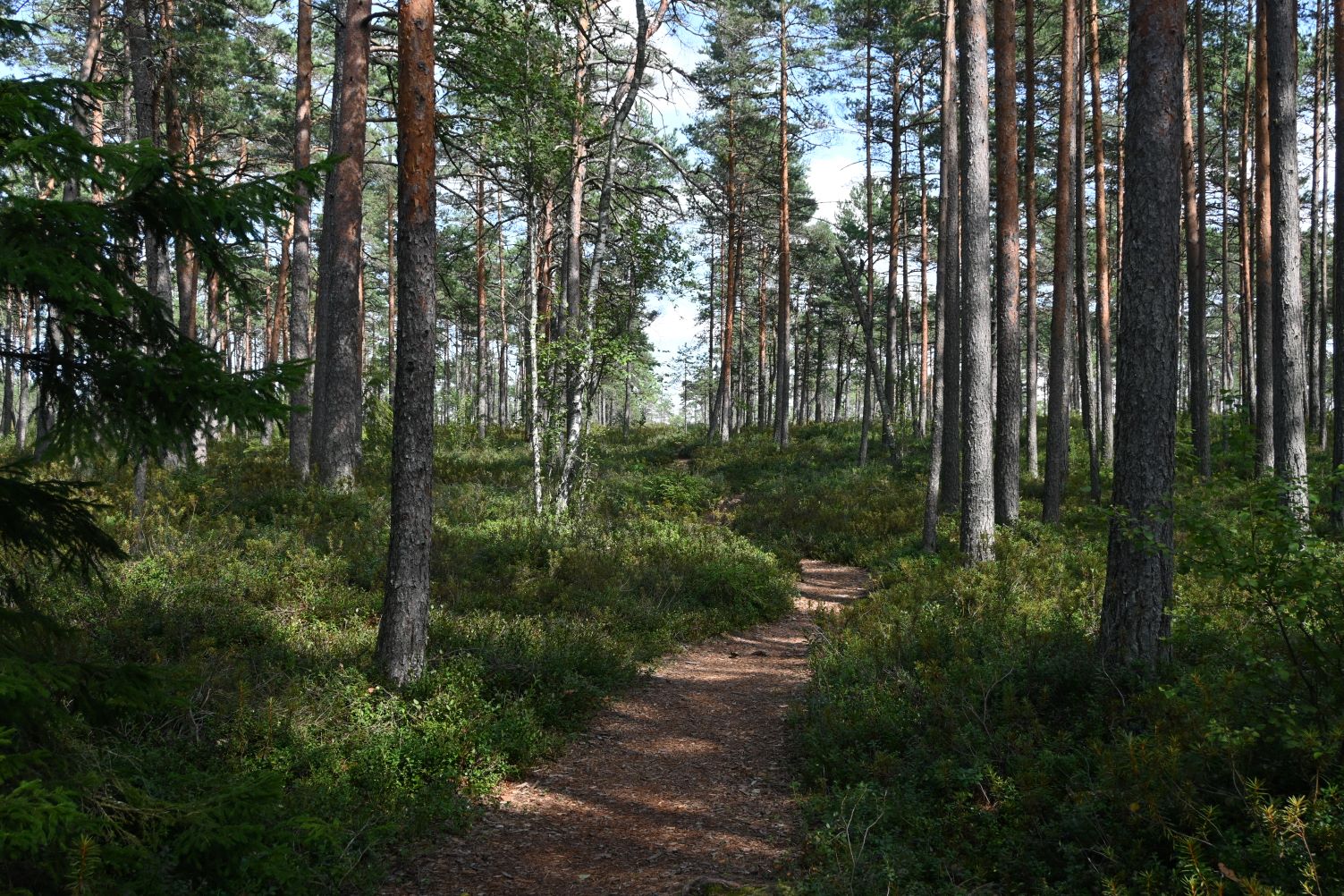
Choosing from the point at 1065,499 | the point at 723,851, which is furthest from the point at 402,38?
the point at 1065,499

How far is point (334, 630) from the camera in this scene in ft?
25.2

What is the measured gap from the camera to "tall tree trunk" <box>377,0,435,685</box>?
6.70m

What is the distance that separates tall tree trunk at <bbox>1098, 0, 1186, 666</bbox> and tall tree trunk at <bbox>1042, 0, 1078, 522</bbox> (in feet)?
28.6

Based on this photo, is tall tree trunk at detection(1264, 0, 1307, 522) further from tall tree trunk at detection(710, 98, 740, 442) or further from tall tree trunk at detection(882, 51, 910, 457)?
tall tree trunk at detection(710, 98, 740, 442)

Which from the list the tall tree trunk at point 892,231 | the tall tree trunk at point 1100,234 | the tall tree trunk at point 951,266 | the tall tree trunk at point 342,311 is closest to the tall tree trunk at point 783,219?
the tall tree trunk at point 892,231

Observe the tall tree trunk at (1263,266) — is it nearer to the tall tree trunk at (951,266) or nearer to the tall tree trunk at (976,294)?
the tall tree trunk at (951,266)

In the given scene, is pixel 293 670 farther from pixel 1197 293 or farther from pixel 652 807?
pixel 1197 293

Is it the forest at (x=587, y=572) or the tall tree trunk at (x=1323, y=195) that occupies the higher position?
the tall tree trunk at (x=1323, y=195)

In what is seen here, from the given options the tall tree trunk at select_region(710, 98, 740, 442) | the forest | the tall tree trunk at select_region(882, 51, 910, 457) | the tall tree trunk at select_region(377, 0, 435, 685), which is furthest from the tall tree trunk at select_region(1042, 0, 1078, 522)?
the tall tree trunk at select_region(710, 98, 740, 442)

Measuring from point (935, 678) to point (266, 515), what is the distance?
10.0 metres

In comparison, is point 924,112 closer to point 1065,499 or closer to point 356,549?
point 1065,499

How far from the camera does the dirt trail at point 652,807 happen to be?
491cm

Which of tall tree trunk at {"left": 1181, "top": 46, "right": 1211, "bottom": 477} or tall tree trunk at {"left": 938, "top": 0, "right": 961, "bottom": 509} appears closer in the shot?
tall tree trunk at {"left": 938, "top": 0, "right": 961, "bottom": 509}

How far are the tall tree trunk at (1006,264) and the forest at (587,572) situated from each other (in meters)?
0.09
